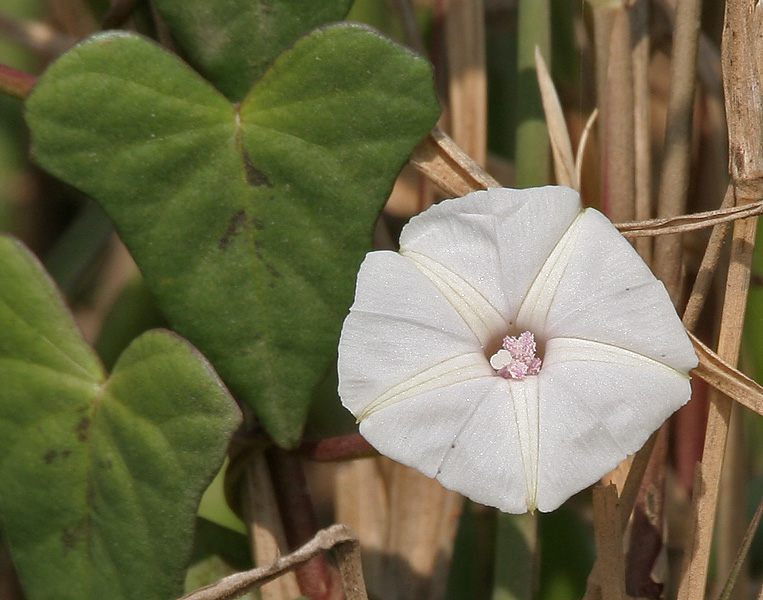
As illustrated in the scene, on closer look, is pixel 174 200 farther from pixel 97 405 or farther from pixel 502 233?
pixel 502 233

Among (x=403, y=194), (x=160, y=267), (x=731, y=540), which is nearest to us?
(x=160, y=267)

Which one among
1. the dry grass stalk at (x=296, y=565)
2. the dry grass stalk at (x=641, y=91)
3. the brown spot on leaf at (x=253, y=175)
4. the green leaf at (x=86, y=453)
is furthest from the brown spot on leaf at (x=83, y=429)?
the dry grass stalk at (x=641, y=91)

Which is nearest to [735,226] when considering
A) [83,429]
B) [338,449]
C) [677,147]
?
[677,147]

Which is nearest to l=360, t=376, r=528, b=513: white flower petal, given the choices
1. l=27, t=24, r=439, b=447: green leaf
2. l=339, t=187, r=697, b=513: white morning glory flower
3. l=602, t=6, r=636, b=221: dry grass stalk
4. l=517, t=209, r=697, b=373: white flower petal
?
l=339, t=187, r=697, b=513: white morning glory flower

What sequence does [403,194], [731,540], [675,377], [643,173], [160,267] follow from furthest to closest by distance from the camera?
1. [403,194]
2. [731,540]
3. [643,173]
4. [160,267]
5. [675,377]

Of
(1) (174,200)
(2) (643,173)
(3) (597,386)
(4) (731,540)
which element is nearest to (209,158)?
(1) (174,200)

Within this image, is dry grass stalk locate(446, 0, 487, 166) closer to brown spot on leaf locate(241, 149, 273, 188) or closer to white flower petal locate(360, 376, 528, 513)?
brown spot on leaf locate(241, 149, 273, 188)
